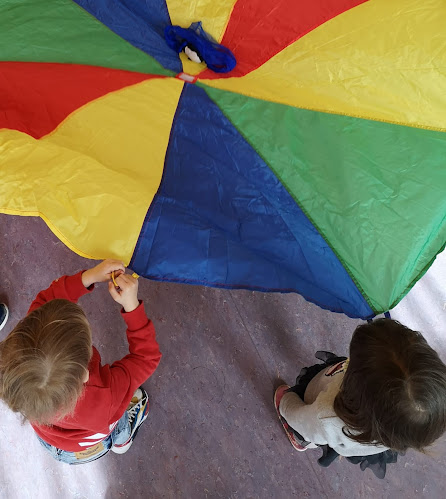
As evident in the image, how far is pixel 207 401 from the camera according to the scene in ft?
4.44

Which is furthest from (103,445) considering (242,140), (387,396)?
(242,140)

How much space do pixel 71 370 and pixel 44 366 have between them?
46 millimetres

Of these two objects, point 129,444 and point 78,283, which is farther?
point 129,444

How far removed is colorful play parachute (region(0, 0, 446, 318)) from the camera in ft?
3.36

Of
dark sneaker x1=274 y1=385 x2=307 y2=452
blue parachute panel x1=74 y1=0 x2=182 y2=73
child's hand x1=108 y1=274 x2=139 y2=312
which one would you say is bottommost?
dark sneaker x1=274 y1=385 x2=307 y2=452

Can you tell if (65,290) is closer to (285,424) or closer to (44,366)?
(44,366)

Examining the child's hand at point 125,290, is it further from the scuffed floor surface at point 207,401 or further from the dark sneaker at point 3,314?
the dark sneaker at point 3,314

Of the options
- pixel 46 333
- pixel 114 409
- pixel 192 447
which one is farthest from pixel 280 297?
pixel 46 333

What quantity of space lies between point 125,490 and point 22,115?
3.51 feet

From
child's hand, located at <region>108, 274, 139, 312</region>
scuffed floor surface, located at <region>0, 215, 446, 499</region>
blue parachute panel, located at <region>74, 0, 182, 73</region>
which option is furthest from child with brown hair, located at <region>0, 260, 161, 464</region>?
blue parachute panel, located at <region>74, 0, 182, 73</region>

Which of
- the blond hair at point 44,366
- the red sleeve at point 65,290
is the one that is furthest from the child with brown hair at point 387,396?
the red sleeve at point 65,290

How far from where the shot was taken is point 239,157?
1.19 m

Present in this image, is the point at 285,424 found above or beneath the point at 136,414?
above

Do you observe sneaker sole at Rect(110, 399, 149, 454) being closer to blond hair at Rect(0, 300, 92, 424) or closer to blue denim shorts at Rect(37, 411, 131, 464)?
blue denim shorts at Rect(37, 411, 131, 464)
